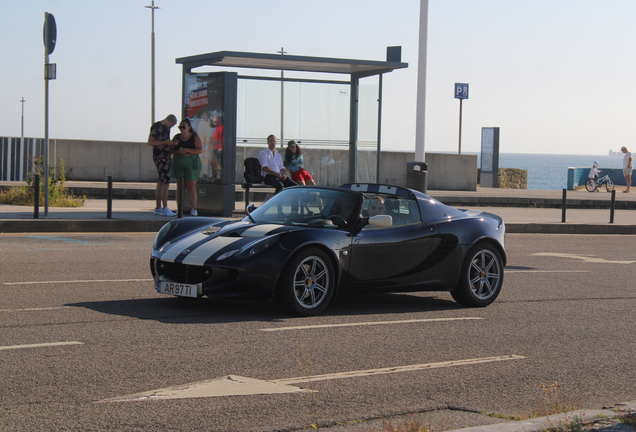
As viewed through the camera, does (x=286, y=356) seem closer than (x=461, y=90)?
Yes

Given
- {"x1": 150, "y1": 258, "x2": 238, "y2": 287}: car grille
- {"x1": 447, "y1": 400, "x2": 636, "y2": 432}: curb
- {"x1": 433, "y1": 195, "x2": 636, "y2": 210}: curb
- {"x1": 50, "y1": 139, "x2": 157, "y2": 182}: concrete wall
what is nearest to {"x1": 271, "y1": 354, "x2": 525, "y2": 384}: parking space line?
{"x1": 447, "y1": 400, "x2": 636, "y2": 432}: curb

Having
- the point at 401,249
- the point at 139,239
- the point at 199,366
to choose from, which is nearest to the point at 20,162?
the point at 139,239

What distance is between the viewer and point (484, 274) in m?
8.75

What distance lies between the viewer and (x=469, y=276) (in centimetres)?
863

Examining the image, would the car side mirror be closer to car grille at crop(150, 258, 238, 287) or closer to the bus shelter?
car grille at crop(150, 258, 238, 287)

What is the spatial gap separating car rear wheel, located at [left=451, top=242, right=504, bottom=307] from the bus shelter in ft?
29.8

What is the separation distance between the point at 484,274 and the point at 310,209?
6.68 ft

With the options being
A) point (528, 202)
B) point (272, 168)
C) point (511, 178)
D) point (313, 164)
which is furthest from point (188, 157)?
point (511, 178)

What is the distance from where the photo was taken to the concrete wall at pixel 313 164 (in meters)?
19.8

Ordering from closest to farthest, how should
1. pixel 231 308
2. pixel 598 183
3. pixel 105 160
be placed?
pixel 231 308 → pixel 105 160 → pixel 598 183

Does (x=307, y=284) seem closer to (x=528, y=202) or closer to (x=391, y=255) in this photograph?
(x=391, y=255)

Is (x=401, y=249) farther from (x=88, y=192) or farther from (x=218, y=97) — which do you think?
(x=88, y=192)

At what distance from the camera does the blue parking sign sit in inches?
1399

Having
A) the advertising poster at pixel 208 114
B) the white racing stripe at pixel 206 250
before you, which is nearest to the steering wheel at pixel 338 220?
the white racing stripe at pixel 206 250
